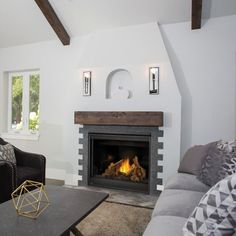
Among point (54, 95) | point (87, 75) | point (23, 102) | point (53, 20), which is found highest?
point (53, 20)

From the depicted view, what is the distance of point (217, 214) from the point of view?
3.35ft

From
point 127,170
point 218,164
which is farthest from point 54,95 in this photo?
point 218,164

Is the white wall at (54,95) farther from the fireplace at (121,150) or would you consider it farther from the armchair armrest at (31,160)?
the armchair armrest at (31,160)

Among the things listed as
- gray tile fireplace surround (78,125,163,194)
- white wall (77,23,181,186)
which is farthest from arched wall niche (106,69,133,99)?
gray tile fireplace surround (78,125,163,194)

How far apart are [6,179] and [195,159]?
6.95 ft

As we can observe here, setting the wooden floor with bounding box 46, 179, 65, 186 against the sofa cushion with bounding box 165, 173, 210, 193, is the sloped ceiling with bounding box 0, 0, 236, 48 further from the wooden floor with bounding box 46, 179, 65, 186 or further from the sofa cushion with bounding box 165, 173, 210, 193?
the wooden floor with bounding box 46, 179, 65, 186

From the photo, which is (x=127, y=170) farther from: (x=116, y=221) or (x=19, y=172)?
(x=19, y=172)

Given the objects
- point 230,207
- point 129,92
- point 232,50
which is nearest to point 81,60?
point 129,92

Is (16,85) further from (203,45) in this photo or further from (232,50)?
(232,50)

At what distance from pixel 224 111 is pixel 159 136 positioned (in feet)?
3.32

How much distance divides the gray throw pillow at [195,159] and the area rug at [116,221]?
701 mm

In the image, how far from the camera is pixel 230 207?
3.29 feet

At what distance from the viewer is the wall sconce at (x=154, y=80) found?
11.5 feet

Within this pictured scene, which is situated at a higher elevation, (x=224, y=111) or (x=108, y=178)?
(x=224, y=111)
